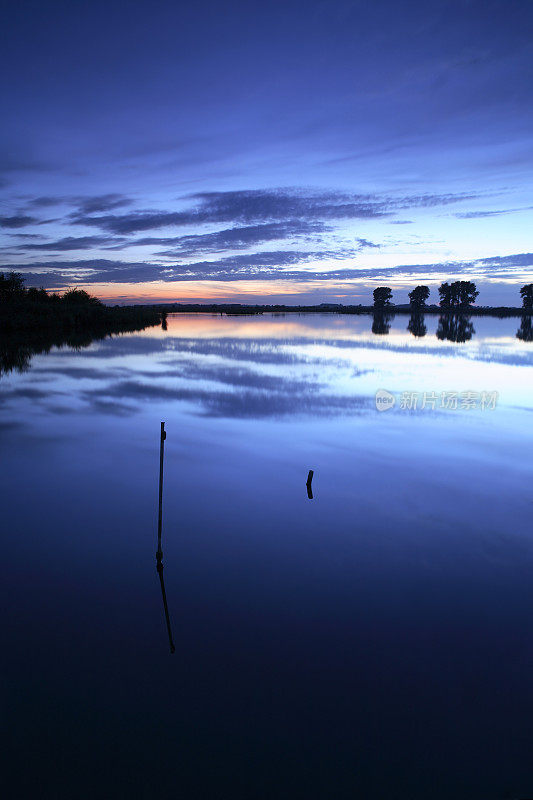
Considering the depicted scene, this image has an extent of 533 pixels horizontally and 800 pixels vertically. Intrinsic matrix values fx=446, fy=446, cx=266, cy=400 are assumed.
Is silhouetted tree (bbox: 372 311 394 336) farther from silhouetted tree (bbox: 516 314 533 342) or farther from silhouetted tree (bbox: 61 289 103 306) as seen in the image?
silhouetted tree (bbox: 61 289 103 306)

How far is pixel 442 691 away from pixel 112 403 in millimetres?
19617

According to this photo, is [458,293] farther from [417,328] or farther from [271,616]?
[271,616]

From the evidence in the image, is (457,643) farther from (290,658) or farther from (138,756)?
(138,756)

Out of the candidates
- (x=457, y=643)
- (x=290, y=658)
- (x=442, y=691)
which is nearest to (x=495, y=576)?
(x=457, y=643)

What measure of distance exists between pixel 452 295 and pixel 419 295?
1609 cm

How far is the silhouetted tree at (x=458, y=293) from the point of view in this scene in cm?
16838

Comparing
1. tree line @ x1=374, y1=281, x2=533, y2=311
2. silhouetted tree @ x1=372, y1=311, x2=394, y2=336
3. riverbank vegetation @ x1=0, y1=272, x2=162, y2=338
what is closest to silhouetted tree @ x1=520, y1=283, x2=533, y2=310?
tree line @ x1=374, y1=281, x2=533, y2=311

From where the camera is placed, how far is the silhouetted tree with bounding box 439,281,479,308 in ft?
552

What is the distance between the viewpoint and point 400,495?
11.4 meters

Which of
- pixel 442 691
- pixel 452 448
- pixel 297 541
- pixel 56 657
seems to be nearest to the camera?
pixel 442 691

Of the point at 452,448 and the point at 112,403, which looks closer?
the point at 452,448

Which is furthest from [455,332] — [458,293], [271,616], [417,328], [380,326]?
[458,293]

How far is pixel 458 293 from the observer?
17100cm

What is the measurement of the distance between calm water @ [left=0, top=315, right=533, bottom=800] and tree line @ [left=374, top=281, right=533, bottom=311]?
564ft
